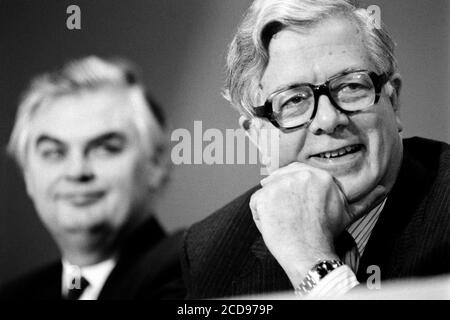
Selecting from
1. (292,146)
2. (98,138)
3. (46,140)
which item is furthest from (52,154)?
(292,146)

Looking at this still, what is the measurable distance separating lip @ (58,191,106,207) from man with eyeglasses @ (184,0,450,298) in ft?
1.65

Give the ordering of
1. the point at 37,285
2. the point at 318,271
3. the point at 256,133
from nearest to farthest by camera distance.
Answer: the point at 318,271
the point at 256,133
the point at 37,285

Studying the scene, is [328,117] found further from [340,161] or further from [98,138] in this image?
[98,138]

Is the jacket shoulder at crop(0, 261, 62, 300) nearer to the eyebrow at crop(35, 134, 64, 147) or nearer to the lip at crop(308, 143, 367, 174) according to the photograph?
the eyebrow at crop(35, 134, 64, 147)

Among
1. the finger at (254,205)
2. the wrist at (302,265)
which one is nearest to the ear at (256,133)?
the finger at (254,205)

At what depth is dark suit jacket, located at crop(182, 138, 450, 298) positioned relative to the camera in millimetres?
1825

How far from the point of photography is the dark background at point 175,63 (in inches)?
78.5

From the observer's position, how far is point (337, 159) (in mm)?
1894

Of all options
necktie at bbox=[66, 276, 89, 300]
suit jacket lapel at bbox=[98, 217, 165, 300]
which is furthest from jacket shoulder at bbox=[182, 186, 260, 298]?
necktie at bbox=[66, 276, 89, 300]

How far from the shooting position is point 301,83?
1.87 meters

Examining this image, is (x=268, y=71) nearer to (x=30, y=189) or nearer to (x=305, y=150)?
(x=305, y=150)

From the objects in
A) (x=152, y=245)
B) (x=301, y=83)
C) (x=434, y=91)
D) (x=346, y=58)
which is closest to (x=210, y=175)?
(x=152, y=245)

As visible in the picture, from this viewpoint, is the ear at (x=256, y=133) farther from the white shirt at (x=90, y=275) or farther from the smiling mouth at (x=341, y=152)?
the white shirt at (x=90, y=275)

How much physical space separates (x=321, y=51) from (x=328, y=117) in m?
0.19
